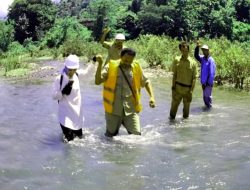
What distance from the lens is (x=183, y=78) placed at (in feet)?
32.5

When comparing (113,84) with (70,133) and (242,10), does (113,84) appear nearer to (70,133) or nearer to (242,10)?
(70,133)

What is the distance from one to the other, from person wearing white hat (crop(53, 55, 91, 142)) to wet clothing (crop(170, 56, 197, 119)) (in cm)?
309

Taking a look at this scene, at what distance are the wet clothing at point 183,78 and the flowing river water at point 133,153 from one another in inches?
20.2

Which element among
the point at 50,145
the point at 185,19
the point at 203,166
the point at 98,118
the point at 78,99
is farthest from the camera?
the point at 185,19

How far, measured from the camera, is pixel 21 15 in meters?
56.2

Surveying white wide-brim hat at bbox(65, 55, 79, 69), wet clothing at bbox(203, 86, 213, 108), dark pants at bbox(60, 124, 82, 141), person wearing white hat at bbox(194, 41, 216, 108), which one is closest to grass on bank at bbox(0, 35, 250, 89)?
wet clothing at bbox(203, 86, 213, 108)

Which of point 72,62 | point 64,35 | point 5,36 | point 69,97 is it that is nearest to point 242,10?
point 64,35

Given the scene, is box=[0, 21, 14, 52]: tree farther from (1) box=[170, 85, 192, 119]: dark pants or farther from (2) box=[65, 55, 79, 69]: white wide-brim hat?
(2) box=[65, 55, 79, 69]: white wide-brim hat

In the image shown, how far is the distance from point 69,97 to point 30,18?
5151 centimetres

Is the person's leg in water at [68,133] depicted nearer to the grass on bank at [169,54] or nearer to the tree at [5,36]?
the grass on bank at [169,54]

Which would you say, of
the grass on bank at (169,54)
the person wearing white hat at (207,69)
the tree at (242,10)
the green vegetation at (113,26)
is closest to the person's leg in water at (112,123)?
the person wearing white hat at (207,69)

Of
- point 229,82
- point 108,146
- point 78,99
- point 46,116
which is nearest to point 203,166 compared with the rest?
point 108,146

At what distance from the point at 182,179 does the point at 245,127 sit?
3863mm

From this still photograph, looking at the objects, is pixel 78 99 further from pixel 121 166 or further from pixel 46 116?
pixel 46 116
